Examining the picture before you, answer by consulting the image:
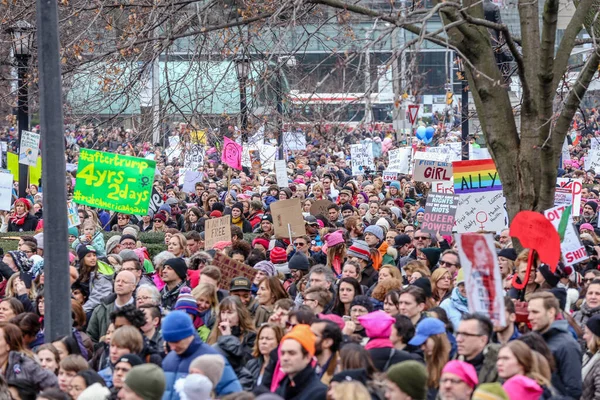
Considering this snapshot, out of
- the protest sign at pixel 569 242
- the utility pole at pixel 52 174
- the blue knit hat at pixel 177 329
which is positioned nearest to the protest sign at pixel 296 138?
the protest sign at pixel 569 242

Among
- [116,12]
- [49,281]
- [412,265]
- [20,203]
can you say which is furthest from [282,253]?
[20,203]

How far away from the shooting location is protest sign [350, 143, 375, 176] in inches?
1165

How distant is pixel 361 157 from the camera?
2970 cm

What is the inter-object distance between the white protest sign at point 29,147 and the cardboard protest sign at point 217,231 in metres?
6.72

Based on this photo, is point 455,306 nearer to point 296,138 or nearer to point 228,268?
point 228,268

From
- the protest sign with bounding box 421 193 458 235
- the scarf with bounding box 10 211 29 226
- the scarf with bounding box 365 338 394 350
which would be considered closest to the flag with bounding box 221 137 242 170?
the scarf with bounding box 10 211 29 226

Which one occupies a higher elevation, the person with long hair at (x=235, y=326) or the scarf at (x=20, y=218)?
the scarf at (x=20, y=218)

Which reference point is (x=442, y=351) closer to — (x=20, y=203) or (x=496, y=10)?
(x=496, y=10)

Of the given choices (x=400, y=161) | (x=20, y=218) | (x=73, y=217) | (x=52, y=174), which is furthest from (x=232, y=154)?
(x=52, y=174)

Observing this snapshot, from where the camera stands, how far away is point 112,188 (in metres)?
14.9

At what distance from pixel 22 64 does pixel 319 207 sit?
215 inches

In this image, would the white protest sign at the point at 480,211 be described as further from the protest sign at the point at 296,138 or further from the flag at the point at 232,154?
the flag at the point at 232,154

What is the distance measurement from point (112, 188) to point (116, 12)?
2323 mm

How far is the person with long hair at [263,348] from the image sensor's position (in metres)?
7.87
